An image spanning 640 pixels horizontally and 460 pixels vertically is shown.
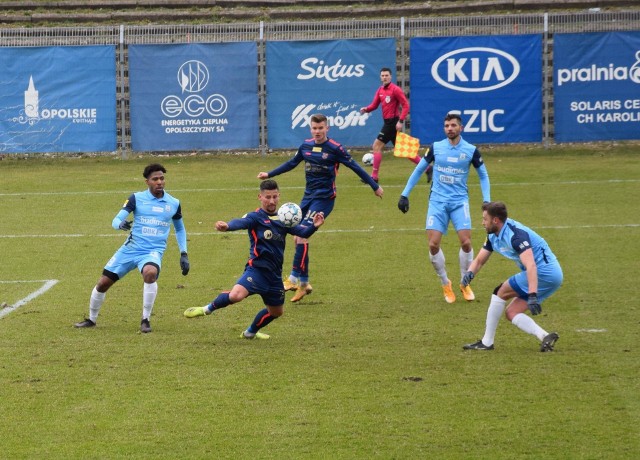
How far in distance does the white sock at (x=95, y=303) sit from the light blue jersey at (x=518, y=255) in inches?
181

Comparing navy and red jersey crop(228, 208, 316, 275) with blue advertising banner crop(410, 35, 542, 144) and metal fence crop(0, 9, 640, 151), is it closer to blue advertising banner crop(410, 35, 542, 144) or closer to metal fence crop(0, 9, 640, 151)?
blue advertising banner crop(410, 35, 542, 144)

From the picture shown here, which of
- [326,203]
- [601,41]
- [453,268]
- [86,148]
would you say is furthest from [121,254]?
[601,41]

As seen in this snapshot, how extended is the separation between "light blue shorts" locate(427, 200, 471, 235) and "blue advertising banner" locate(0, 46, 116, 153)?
16139mm

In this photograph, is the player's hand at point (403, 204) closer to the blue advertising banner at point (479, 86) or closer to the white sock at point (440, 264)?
the white sock at point (440, 264)

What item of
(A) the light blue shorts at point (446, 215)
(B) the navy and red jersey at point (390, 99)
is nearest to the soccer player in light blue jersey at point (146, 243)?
(A) the light blue shorts at point (446, 215)

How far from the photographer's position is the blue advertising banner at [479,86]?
28484 millimetres

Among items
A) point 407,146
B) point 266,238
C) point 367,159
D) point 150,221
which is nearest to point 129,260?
point 150,221

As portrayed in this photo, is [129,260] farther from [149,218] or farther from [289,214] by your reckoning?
[289,214]

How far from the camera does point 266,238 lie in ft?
38.9

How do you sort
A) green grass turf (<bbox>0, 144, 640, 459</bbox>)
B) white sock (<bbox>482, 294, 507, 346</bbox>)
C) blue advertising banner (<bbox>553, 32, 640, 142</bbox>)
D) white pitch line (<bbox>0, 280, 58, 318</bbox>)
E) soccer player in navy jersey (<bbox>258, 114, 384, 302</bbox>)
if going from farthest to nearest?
blue advertising banner (<bbox>553, 32, 640, 142</bbox>), soccer player in navy jersey (<bbox>258, 114, 384, 302</bbox>), white pitch line (<bbox>0, 280, 58, 318</bbox>), white sock (<bbox>482, 294, 507, 346</bbox>), green grass turf (<bbox>0, 144, 640, 459</bbox>)

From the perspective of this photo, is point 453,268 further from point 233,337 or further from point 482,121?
point 482,121

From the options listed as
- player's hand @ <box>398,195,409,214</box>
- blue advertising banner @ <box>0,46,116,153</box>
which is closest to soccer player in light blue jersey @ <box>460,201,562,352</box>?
player's hand @ <box>398,195,409,214</box>

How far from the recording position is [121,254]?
509 inches

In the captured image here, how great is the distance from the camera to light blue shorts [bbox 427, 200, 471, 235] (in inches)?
568
